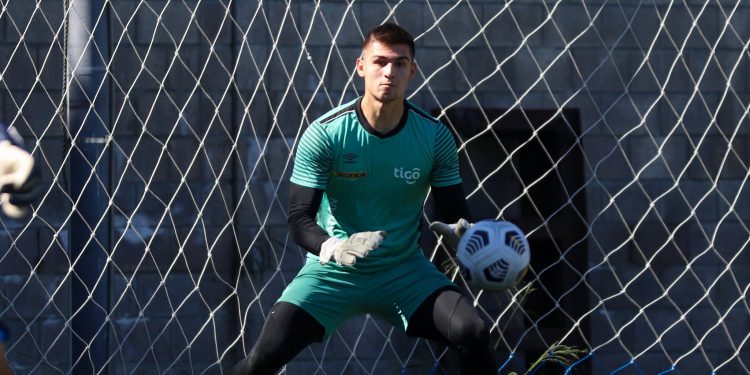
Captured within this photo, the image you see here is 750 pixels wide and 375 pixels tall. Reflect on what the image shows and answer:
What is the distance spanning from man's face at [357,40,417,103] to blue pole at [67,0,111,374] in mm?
1091

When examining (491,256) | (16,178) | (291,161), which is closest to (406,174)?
(491,256)

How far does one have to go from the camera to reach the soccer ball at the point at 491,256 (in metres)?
4.20

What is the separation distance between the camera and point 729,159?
707cm

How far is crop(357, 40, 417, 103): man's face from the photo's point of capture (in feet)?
14.8

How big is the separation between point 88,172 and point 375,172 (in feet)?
3.87

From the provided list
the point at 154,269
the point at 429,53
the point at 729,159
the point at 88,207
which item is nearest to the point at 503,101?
the point at 429,53

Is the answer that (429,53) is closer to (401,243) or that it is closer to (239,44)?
(239,44)

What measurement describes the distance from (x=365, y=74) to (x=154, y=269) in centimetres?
251

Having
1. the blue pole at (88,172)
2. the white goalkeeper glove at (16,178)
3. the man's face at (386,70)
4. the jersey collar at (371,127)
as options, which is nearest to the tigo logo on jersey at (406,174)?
the jersey collar at (371,127)

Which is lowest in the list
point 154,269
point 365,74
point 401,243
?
point 154,269

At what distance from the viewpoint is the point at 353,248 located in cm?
413

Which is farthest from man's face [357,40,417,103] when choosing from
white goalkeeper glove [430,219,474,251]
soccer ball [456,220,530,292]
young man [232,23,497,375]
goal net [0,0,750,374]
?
goal net [0,0,750,374]

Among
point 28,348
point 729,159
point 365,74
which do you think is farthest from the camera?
point 729,159

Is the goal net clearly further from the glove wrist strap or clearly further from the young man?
the glove wrist strap
